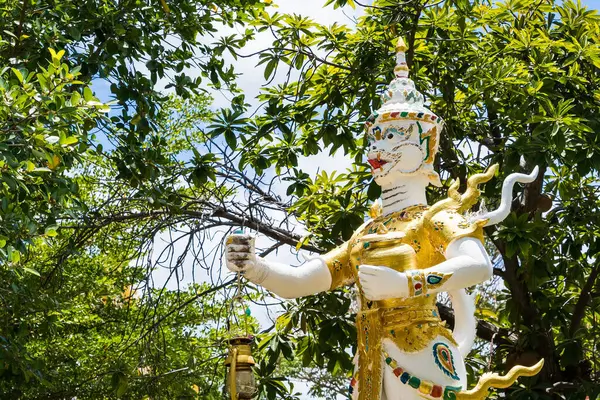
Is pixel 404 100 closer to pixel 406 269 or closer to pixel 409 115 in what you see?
pixel 409 115

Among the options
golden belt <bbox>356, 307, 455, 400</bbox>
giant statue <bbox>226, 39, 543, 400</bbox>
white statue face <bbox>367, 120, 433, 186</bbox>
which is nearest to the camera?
giant statue <bbox>226, 39, 543, 400</bbox>

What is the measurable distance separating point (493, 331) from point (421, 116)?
3.52 meters

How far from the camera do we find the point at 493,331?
322 inches

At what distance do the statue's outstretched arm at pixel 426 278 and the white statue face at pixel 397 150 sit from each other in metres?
0.65

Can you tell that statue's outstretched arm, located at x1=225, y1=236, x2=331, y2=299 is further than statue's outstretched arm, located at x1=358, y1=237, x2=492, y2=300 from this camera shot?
Yes

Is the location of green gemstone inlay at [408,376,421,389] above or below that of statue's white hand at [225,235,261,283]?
below

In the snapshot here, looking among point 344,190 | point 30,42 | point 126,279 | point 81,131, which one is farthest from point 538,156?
point 126,279

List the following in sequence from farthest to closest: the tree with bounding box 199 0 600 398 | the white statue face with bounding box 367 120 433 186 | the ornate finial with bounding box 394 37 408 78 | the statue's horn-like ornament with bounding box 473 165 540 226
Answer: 1. the tree with bounding box 199 0 600 398
2. the ornate finial with bounding box 394 37 408 78
3. the white statue face with bounding box 367 120 433 186
4. the statue's horn-like ornament with bounding box 473 165 540 226

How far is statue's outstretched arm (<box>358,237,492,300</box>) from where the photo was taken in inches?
177

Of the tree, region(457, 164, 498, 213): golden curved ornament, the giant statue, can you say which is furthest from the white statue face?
the tree

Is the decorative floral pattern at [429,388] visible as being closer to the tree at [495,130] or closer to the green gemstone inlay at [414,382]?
the green gemstone inlay at [414,382]

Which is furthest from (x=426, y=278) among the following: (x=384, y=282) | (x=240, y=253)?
(x=240, y=253)

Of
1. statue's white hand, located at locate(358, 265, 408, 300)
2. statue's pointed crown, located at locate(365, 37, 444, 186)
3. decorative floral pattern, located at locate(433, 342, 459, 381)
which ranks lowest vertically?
decorative floral pattern, located at locate(433, 342, 459, 381)

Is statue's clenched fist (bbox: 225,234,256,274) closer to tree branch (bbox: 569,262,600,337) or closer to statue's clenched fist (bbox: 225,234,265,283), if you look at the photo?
statue's clenched fist (bbox: 225,234,265,283)
